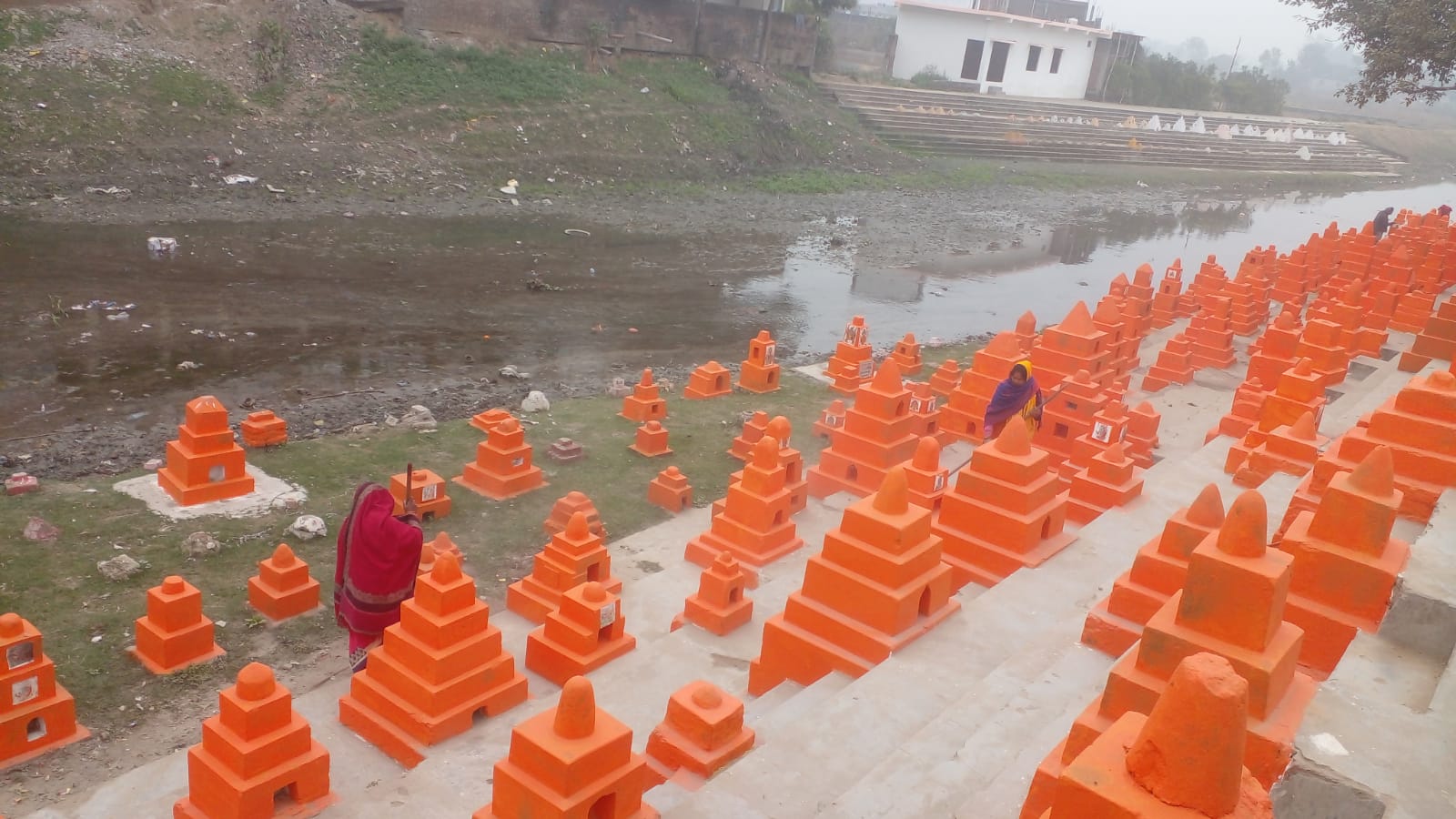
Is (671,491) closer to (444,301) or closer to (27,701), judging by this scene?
(27,701)

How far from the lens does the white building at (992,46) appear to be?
46188 millimetres

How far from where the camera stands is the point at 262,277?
14906 millimetres

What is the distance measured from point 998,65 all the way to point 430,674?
47.8 meters

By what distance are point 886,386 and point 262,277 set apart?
10310mm

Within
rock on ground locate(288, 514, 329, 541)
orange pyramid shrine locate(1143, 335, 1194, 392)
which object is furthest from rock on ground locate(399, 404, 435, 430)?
orange pyramid shrine locate(1143, 335, 1194, 392)

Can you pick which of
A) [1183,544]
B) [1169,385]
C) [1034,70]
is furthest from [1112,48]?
[1183,544]

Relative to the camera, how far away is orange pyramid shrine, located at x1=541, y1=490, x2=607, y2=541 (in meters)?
8.09

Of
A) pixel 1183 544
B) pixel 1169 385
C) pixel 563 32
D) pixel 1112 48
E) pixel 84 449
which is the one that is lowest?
pixel 84 449

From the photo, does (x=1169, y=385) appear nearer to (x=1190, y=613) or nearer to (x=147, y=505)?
(x=1190, y=613)

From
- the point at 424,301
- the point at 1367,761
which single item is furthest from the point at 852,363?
the point at 1367,761

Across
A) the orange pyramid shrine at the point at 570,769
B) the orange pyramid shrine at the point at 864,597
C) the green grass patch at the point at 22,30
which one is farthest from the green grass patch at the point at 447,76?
the orange pyramid shrine at the point at 570,769

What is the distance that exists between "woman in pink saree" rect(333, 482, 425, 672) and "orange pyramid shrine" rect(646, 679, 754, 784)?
194 cm

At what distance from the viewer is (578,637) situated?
6.23m

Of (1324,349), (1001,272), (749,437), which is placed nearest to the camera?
(749,437)
